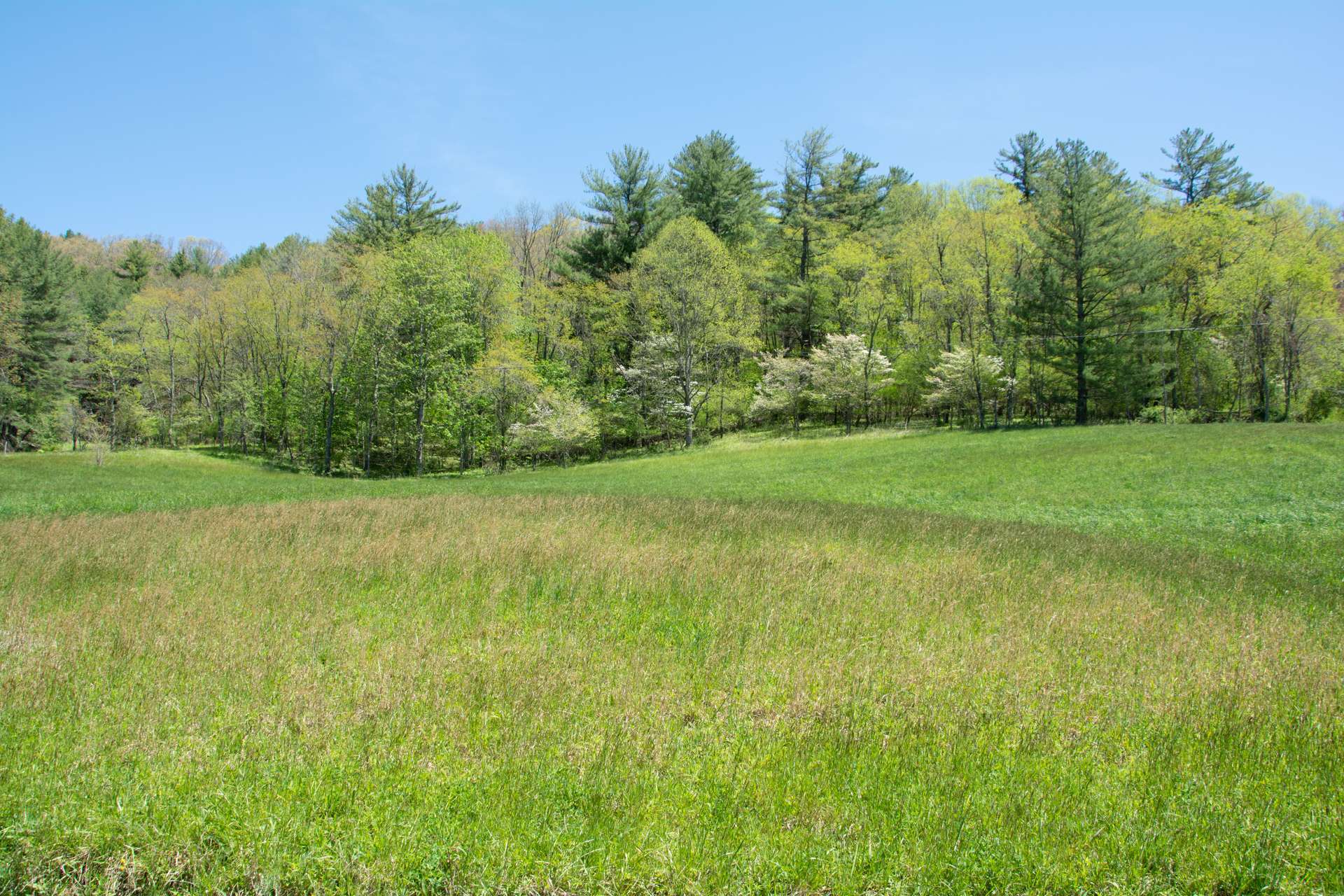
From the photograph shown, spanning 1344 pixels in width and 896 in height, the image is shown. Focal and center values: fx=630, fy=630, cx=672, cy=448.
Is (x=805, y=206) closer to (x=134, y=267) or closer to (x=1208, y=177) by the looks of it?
(x=1208, y=177)

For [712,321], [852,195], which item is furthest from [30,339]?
[852,195]

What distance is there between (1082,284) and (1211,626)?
38486mm

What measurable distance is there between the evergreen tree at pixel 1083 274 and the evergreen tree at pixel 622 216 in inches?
1085

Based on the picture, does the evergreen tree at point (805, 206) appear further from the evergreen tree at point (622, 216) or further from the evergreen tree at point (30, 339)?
the evergreen tree at point (30, 339)

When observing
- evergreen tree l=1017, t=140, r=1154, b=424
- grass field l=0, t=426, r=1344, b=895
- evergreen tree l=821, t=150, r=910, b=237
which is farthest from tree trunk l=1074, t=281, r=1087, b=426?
grass field l=0, t=426, r=1344, b=895

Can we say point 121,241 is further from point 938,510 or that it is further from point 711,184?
point 938,510

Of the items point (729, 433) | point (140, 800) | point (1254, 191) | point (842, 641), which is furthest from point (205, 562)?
point (1254, 191)

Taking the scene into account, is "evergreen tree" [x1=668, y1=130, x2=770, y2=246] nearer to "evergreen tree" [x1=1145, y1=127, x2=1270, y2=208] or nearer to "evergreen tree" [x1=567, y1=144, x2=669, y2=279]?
"evergreen tree" [x1=567, y1=144, x2=669, y2=279]

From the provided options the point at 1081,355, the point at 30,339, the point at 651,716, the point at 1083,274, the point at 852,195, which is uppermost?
the point at 852,195

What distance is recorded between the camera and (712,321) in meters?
47.2

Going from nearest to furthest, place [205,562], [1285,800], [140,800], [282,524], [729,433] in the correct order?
[140,800] → [1285,800] → [205,562] → [282,524] → [729,433]

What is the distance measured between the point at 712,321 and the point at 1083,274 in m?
23.8

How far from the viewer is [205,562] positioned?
865cm

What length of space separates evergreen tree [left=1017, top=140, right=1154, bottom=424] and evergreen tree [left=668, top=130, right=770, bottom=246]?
22.6m
